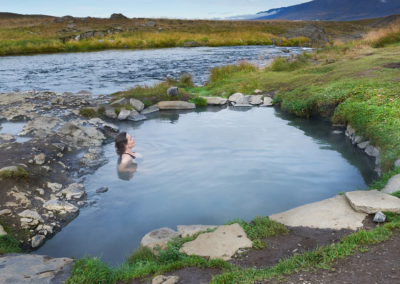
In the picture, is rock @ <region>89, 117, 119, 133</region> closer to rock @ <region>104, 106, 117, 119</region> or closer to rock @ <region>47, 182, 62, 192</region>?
rock @ <region>104, 106, 117, 119</region>

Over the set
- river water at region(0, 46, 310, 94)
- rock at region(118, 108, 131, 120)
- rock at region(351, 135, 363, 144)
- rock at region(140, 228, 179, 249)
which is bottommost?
rock at region(140, 228, 179, 249)

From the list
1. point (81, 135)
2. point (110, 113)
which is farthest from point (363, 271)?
point (110, 113)

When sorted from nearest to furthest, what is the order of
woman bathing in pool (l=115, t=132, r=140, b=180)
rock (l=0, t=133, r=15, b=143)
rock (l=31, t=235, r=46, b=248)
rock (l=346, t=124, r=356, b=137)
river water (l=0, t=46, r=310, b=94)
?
1. rock (l=31, t=235, r=46, b=248)
2. woman bathing in pool (l=115, t=132, r=140, b=180)
3. rock (l=346, t=124, r=356, b=137)
4. rock (l=0, t=133, r=15, b=143)
5. river water (l=0, t=46, r=310, b=94)

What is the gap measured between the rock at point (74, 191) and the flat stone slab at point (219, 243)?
122 inches

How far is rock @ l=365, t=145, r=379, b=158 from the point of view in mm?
8048

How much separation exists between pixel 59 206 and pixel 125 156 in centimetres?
245

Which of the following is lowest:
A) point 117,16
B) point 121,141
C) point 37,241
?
point 37,241

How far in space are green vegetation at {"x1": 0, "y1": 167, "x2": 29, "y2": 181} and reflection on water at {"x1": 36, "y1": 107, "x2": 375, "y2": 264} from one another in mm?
1269

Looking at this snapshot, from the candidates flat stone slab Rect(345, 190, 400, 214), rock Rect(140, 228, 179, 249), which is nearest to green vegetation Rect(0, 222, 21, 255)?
rock Rect(140, 228, 179, 249)

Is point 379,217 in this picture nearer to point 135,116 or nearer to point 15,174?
point 15,174

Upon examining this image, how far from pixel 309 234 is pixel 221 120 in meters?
7.97

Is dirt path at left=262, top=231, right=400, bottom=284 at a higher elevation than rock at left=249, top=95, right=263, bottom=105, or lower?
lower

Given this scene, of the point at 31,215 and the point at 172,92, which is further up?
the point at 172,92

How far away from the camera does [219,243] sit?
15.6 ft
